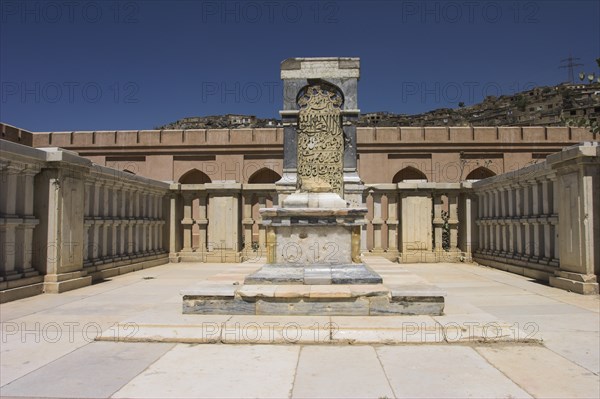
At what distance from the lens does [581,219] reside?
8.11 metres

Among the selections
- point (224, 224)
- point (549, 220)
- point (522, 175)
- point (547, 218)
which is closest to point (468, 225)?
point (522, 175)

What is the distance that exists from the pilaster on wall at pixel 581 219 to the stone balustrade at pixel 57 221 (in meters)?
8.41

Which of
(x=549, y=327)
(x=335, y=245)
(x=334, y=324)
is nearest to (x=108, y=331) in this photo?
(x=334, y=324)

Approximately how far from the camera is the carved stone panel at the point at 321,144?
29.3 ft

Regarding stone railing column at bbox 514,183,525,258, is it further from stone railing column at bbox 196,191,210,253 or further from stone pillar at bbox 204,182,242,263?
stone railing column at bbox 196,191,210,253

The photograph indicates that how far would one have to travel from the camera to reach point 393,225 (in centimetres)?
1352

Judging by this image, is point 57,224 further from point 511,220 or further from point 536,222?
point 511,220

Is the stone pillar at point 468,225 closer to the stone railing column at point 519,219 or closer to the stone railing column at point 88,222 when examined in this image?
the stone railing column at point 519,219

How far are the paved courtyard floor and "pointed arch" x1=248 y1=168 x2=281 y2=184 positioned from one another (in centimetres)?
2190

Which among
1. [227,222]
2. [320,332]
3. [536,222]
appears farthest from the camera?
[227,222]

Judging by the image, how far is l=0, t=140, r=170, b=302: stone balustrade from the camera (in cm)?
763

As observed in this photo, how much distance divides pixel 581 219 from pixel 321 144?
4443mm

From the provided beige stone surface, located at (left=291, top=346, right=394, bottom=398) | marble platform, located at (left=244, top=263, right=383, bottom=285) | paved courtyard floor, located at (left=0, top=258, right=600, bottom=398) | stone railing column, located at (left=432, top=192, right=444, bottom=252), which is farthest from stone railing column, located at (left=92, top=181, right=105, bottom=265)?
stone railing column, located at (left=432, top=192, right=444, bottom=252)

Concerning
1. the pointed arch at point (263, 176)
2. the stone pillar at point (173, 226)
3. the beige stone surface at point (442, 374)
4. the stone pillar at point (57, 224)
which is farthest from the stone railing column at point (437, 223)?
the pointed arch at point (263, 176)
